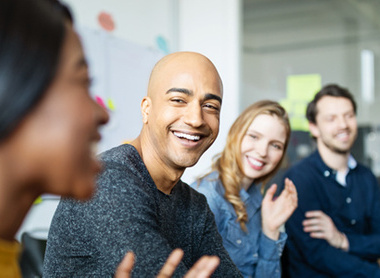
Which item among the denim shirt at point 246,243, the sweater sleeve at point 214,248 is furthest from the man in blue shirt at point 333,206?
the sweater sleeve at point 214,248

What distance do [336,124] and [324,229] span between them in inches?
26.2

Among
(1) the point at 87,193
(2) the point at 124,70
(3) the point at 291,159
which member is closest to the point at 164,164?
(1) the point at 87,193

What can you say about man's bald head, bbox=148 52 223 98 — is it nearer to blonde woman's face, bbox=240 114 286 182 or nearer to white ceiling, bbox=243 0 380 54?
blonde woman's face, bbox=240 114 286 182

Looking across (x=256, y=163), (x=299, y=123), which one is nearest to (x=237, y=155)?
(x=256, y=163)

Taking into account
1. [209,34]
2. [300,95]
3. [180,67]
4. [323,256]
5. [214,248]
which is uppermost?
[209,34]

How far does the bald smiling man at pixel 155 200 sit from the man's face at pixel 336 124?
1.42 m

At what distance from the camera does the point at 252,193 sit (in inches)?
77.9

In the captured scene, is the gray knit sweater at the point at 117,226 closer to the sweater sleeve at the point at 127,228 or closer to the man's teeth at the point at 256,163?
the sweater sleeve at the point at 127,228

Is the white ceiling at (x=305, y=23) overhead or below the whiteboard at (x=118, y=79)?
overhead

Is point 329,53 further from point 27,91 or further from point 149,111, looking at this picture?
point 27,91

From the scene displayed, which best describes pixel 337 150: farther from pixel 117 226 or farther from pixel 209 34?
pixel 117 226

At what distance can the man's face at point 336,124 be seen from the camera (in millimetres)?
2492

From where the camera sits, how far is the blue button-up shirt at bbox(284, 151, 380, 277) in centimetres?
214

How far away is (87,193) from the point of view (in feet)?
1.87
